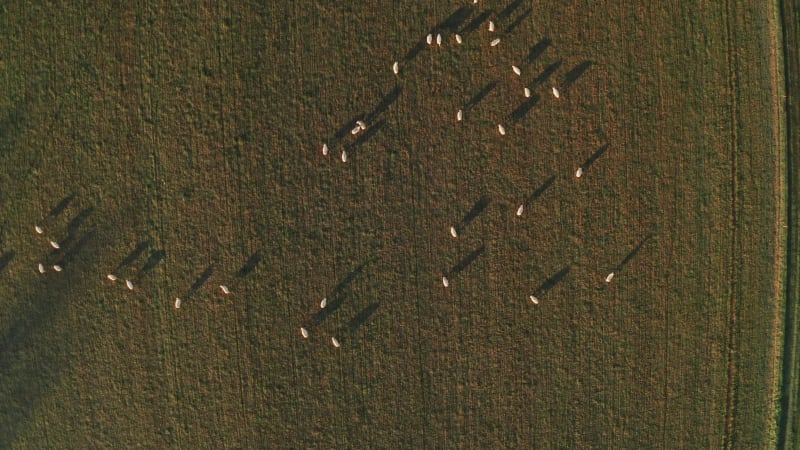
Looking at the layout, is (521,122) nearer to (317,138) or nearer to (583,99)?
(583,99)

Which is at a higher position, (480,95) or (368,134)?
(480,95)

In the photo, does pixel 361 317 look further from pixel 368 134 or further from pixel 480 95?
pixel 480 95

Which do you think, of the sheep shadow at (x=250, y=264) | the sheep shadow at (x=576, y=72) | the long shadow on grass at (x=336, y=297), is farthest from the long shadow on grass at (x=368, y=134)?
the sheep shadow at (x=576, y=72)

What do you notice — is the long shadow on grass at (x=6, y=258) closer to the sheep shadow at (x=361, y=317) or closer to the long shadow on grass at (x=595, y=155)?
the sheep shadow at (x=361, y=317)

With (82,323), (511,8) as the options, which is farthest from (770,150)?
(82,323)

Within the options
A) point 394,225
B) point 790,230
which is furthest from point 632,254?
point 394,225

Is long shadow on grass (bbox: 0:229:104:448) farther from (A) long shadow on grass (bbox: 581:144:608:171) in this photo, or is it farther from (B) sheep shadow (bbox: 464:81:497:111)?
(A) long shadow on grass (bbox: 581:144:608:171)

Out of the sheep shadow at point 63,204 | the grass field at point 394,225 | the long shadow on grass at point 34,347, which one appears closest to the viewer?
the grass field at point 394,225
